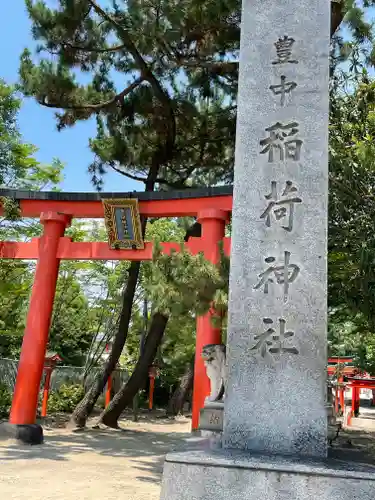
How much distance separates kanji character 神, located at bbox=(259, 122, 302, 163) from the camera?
126 inches

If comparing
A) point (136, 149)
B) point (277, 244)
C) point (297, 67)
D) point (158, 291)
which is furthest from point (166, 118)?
point (277, 244)

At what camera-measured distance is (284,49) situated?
3406 mm

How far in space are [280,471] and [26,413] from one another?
21.3 ft

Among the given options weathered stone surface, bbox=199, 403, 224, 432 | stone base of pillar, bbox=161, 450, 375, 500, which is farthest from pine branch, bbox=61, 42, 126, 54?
stone base of pillar, bbox=161, 450, 375, 500

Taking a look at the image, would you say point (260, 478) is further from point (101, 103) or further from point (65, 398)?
point (65, 398)

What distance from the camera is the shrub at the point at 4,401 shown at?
1122 cm

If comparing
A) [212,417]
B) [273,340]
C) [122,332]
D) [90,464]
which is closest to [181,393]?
[122,332]

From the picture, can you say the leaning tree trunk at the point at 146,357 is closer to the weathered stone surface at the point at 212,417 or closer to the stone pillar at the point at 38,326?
the stone pillar at the point at 38,326

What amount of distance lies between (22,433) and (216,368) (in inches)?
156

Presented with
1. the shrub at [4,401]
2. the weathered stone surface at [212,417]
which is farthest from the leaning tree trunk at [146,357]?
the weathered stone surface at [212,417]

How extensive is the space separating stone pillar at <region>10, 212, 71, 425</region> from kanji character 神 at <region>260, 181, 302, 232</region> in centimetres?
600

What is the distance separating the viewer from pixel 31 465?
19.7 feet

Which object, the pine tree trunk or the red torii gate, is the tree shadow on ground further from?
the pine tree trunk

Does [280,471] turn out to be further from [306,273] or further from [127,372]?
[127,372]
